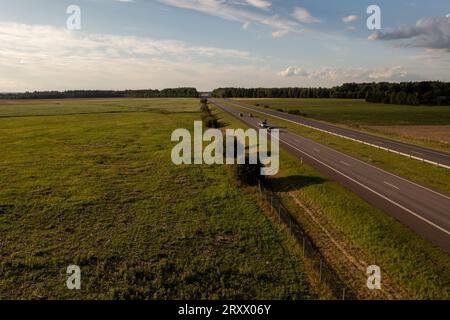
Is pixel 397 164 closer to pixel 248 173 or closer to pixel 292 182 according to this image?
pixel 292 182

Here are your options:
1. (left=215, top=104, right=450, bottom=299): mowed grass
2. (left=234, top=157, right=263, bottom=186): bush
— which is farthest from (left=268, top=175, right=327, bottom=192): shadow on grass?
(left=234, top=157, right=263, bottom=186): bush

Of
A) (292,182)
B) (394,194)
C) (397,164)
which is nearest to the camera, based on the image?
(394,194)

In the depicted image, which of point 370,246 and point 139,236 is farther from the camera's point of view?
point 139,236

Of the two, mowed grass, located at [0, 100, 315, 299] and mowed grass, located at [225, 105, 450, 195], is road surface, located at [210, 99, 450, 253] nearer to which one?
mowed grass, located at [225, 105, 450, 195]

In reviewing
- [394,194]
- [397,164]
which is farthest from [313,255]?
[397,164]

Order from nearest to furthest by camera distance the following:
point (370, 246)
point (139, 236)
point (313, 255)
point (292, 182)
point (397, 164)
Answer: point (313, 255) → point (370, 246) → point (139, 236) → point (292, 182) → point (397, 164)
